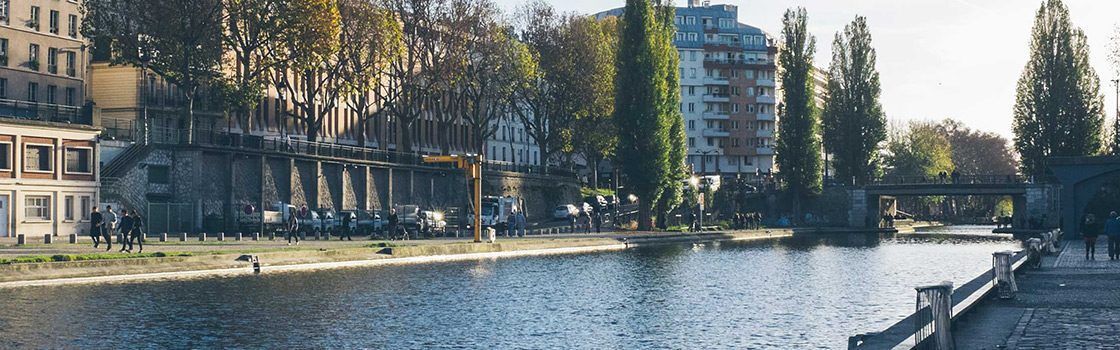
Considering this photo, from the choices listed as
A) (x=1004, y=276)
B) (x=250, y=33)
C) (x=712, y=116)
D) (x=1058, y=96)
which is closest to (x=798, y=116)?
(x=1058, y=96)

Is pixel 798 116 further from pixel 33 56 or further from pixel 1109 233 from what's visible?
pixel 1109 233

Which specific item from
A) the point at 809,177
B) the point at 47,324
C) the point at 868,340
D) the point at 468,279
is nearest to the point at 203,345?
the point at 47,324

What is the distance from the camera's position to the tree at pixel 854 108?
13038 centimetres

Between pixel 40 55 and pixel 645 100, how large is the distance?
37949 mm

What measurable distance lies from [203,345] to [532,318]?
8.50 m

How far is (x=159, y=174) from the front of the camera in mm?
77750

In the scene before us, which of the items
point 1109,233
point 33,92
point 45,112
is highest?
point 33,92

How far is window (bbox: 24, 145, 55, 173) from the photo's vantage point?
224 ft

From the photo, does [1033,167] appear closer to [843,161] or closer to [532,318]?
[843,161]

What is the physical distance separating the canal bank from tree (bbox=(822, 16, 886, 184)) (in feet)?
192

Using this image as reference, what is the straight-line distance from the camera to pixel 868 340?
21875mm

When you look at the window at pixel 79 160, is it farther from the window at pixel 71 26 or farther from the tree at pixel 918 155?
the tree at pixel 918 155

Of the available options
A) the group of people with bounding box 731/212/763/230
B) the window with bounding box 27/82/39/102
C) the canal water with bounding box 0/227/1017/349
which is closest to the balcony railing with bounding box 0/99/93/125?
the window with bounding box 27/82/39/102

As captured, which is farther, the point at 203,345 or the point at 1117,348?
the point at 203,345
